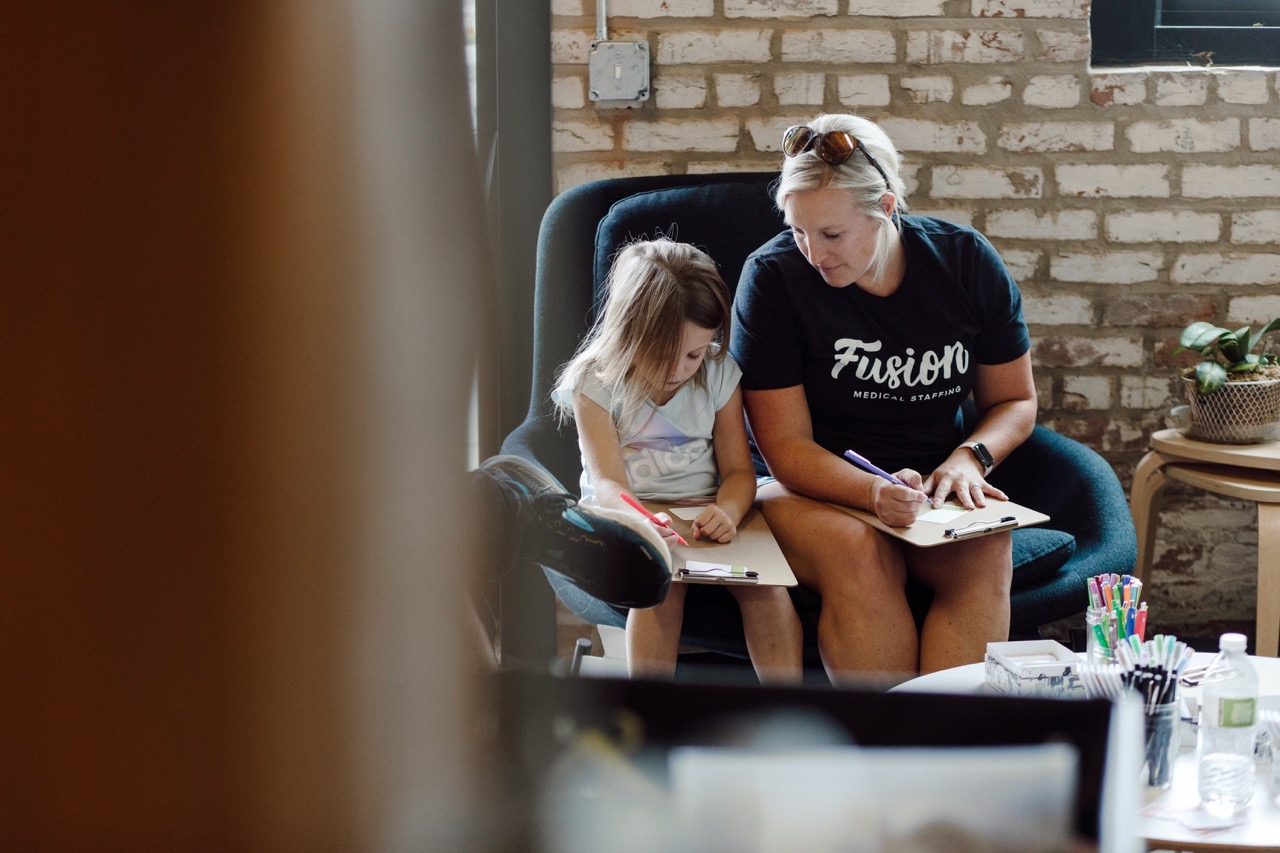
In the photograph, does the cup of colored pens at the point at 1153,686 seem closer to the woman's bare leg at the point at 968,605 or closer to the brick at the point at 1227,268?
the woman's bare leg at the point at 968,605

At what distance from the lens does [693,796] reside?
145 millimetres

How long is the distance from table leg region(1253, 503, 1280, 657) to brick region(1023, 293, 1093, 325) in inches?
20.5

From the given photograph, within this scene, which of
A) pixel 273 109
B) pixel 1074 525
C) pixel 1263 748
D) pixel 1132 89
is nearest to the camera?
pixel 273 109

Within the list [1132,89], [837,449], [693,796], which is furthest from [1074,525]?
[693,796]

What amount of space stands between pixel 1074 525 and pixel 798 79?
987 millimetres

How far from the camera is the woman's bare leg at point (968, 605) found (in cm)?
142

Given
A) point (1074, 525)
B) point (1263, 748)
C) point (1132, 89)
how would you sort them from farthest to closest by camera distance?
point (1132, 89) < point (1074, 525) < point (1263, 748)

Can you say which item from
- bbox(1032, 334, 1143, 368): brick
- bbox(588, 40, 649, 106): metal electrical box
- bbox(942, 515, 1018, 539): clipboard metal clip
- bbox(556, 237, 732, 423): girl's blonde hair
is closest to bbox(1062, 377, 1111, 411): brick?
bbox(1032, 334, 1143, 368): brick

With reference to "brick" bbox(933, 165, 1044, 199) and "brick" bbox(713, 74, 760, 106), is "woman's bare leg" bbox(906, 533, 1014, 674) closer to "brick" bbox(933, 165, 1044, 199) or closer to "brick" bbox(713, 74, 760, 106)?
"brick" bbox(933, 165, 1044, 199)

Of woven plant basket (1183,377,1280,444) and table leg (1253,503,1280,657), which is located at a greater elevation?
woven plant basket (1183,377,1280,444)

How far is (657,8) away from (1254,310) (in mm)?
1302

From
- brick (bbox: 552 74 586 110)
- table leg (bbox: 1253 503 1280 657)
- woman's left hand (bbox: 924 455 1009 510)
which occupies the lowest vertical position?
table leg (bbox: 1253 503 1280 657)

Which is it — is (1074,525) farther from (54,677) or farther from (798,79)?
(54,677)

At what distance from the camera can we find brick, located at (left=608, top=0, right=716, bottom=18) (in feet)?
6.59
